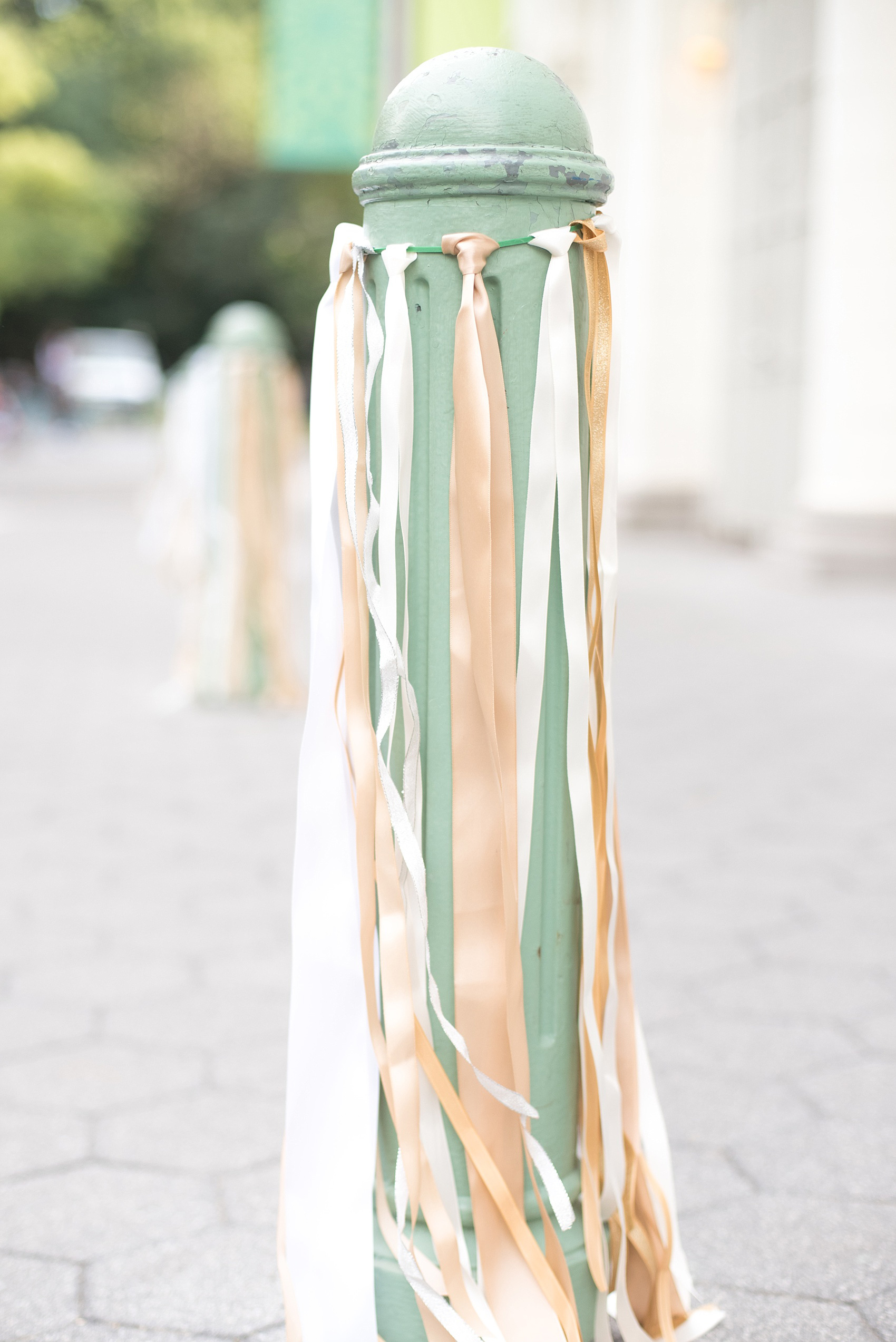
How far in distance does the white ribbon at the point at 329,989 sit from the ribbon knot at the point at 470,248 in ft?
0.60

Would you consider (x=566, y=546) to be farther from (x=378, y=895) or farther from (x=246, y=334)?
(x=246, y=334)

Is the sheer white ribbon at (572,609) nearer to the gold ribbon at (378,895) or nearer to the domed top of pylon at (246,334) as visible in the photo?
the gold ribbon at (378,895)

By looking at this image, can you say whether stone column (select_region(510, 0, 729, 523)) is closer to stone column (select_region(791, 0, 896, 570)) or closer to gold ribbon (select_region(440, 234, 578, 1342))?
stone column (select_region(791, 0, 896, 570))

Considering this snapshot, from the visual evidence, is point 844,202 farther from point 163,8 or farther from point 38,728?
point 163,8

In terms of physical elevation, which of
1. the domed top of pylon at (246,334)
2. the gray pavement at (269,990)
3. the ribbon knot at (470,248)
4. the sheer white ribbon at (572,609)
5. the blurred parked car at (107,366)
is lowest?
the gray pavement at (269,990)

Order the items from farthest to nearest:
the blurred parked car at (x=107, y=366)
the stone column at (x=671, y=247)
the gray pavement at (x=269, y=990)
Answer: the blurred parked car at (x=107, y=366) → the stone column at (x=671, y=247) → the gray pavement at (x=269, y=990)

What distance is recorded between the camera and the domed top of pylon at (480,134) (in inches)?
66.8

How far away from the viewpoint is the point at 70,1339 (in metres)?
2.09

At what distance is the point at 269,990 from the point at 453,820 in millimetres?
1699

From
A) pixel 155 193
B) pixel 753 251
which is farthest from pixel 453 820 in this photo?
pixel 155 193

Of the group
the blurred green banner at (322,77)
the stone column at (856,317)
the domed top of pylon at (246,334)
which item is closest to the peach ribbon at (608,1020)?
the domed top of pylon at (246,334)

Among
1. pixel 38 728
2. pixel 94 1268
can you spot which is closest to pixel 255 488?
pixel 38 728

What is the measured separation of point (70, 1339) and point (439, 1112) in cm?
67

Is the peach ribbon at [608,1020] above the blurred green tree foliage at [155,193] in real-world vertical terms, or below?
below
